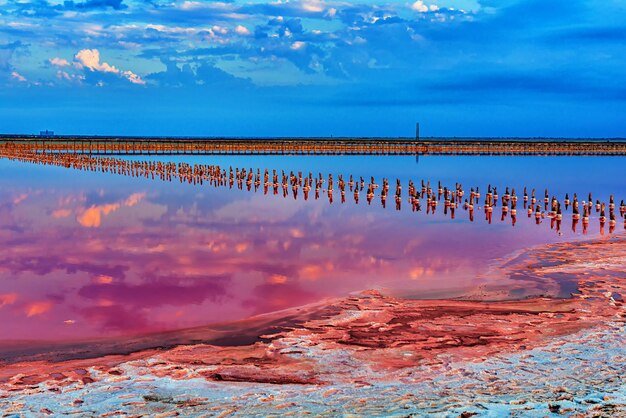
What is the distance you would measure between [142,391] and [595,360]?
20.5 ft

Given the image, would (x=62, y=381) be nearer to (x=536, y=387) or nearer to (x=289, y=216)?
(x=536, y=387)

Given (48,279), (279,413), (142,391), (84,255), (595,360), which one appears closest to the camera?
(279,413)

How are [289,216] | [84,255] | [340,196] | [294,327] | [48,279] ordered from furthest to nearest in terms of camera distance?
[340,196]
[289,216]
[84,255]
[48,279]
[294,327]

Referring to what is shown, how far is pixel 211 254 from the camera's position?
2145 cm

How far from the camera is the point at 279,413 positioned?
8.96 m

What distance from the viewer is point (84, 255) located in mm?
20859

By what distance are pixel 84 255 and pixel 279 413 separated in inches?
522

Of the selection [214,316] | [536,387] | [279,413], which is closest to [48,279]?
[214,316]

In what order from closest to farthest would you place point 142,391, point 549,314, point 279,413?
point 279,413 → point 142,391 → point 549,314

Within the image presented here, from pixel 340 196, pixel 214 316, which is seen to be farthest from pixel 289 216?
pixel 214 316

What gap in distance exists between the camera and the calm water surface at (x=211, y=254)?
14.5 metres

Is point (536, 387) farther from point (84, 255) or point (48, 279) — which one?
point (84, 255)

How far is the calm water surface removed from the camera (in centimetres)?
1448

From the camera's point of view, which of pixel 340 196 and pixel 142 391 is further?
pixel 340 196
